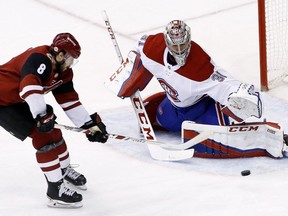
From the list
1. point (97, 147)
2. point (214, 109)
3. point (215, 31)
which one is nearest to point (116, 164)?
point (97, 147)

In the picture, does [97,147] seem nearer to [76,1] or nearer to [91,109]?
[91,109]

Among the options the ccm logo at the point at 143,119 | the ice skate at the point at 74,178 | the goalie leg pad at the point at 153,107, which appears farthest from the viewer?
the goalie leg pad at the point at 153,107

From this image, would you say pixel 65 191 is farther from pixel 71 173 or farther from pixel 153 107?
pixel 153 107

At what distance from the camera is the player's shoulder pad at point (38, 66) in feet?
9.61

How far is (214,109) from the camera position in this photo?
359 centimetres

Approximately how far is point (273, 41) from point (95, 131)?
177 centimetres

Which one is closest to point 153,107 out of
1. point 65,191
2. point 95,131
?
point 95,131

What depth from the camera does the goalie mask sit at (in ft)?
11.2

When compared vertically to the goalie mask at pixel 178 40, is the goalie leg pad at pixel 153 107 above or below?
below

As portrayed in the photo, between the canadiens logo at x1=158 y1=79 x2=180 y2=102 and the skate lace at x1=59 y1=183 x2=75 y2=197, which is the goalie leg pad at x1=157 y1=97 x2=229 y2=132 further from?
the skate lace at x1=59 y1=183 x2=75 y2=197

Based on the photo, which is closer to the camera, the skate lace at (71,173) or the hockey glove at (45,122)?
the hockey glove at (45,122)

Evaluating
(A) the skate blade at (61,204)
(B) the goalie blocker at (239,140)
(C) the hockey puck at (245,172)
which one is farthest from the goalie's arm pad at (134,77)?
(A) the skate blade at (61,204)

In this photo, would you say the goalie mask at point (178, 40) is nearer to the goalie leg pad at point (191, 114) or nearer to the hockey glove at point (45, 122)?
the goalie leg pad at point (191, 114)

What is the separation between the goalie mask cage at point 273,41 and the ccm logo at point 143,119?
35.1 inches
